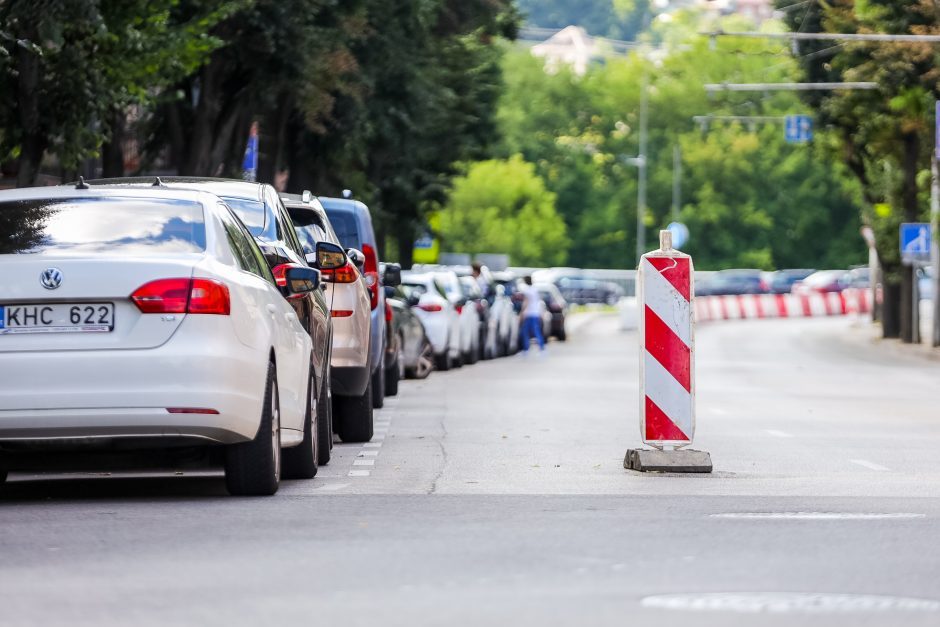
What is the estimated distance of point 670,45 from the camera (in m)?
130

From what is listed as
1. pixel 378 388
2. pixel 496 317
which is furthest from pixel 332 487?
pixel 496 317

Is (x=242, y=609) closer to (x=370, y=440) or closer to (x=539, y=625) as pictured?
(x=539, y=625)

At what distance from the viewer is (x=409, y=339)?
30.9 metres

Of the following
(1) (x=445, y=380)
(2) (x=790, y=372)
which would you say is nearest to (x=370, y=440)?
(1) (x=445, y=380)

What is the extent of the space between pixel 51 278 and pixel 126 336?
1.46 feet

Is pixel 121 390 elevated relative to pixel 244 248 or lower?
lower

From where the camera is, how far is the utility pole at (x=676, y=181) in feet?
376

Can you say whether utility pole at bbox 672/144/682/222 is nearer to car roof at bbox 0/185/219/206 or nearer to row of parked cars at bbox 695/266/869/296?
row of parked cars at bbox 695/266/869/296

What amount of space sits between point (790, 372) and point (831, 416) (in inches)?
564

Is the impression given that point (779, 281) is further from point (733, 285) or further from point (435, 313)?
point (435, 313)

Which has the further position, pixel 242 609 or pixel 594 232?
pixel 594 232

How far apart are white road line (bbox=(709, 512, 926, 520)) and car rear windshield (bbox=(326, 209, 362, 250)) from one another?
10.9 meters

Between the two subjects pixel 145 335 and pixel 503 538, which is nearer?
pixel 503 538

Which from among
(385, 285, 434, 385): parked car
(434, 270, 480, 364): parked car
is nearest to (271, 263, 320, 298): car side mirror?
(385, 285, 434, 385): parked car
